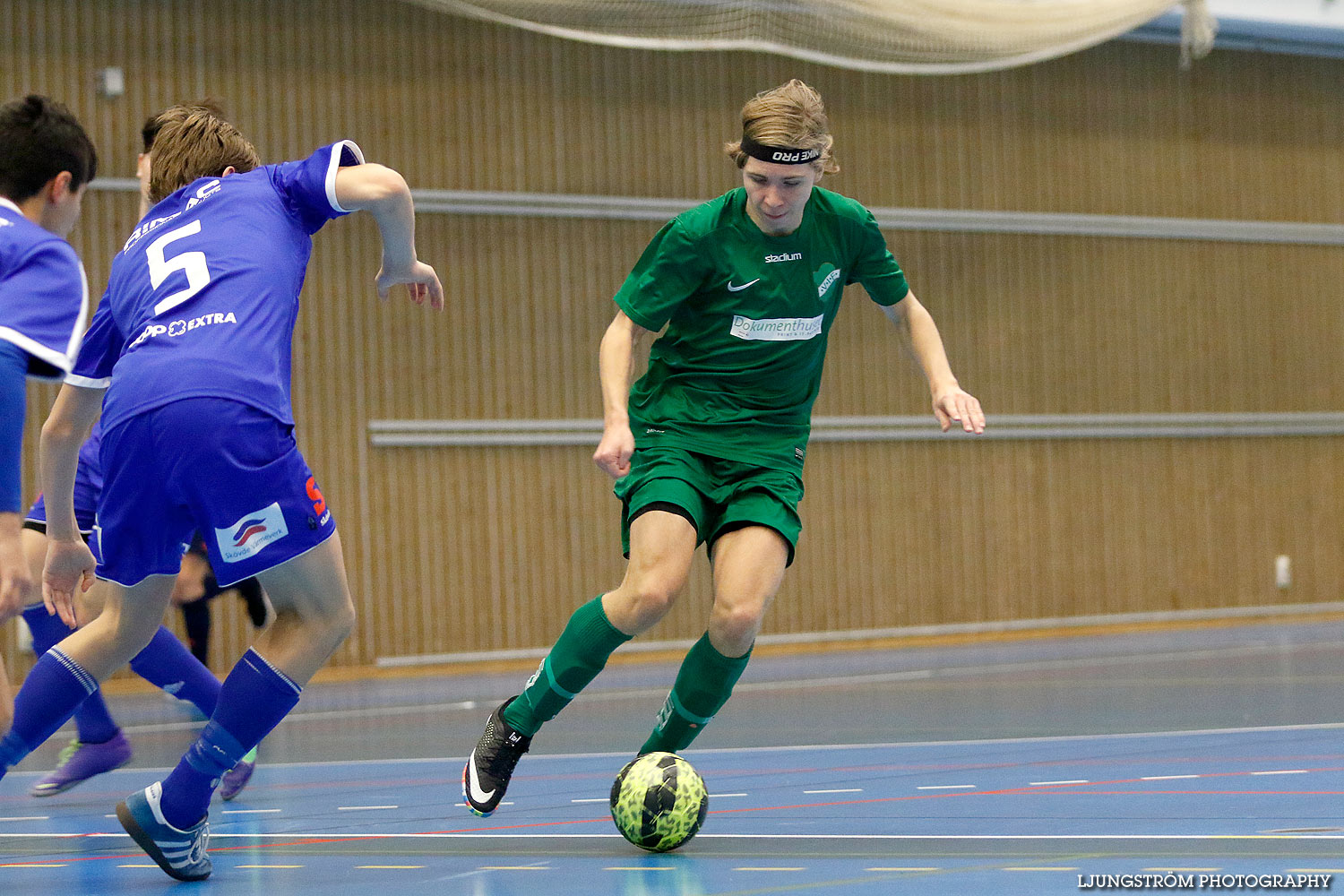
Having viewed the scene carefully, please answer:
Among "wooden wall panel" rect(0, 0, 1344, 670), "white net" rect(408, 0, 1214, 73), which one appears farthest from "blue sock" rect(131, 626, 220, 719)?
"wooden wall panel" rect(0, 0, 1344, 670)

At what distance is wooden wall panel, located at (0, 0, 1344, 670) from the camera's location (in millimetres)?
A: 11508

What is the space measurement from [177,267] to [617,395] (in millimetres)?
1030

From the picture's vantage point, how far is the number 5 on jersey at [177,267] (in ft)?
10.0

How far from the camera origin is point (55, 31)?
10.8 m

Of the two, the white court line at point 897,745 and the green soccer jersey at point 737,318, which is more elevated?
the green soccer jersey at point 737,318

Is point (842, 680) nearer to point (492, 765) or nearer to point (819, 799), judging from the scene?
point (819, 799)

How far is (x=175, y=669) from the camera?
4.53 meters

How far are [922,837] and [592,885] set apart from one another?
0.83 m

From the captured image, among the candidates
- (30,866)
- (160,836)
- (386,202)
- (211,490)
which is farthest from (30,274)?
(30,866)

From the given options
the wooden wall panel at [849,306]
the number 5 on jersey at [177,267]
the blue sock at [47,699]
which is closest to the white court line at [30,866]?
the blue sock at [47,699]

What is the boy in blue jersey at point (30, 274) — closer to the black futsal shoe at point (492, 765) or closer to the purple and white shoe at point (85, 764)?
the black futsal shoe at point (492, 765)

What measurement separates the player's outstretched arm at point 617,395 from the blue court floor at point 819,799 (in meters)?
0.86

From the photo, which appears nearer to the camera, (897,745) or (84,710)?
(84,710)

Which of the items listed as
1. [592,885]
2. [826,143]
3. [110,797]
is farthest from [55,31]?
[592,885]
